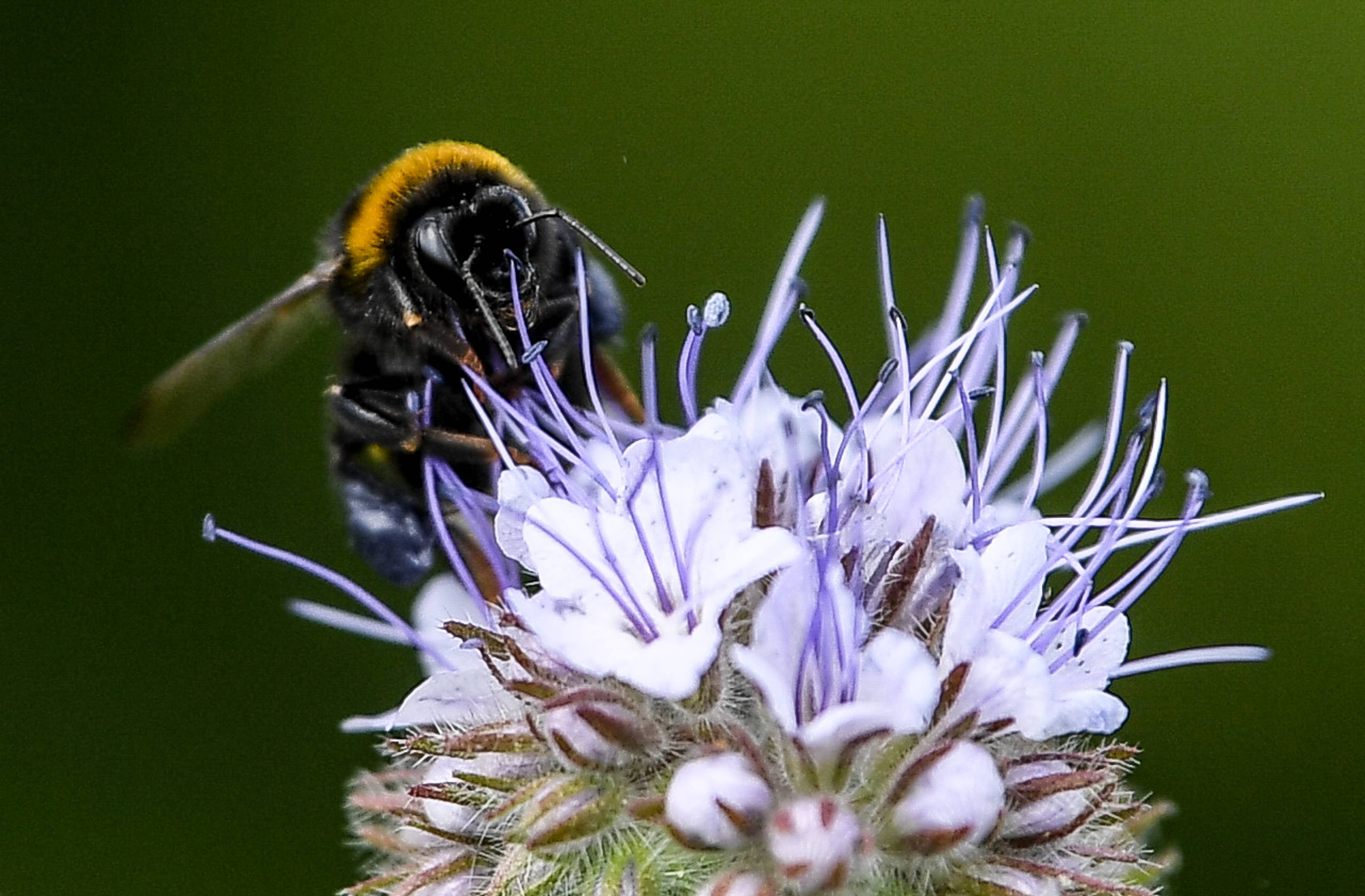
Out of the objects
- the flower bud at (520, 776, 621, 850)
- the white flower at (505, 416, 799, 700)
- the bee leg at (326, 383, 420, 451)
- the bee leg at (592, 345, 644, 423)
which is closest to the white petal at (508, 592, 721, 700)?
the white flower at (505, 416, 799, 700)

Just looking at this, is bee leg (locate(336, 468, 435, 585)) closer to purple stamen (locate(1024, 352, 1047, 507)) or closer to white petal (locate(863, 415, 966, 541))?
white petal (locate(863, 415, 966, 541))

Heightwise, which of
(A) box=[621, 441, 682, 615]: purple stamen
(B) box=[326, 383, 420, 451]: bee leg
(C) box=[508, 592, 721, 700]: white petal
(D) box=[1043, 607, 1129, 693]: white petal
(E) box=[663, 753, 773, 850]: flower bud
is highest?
(B) box=[326, 383, 420, 451]: bee leg

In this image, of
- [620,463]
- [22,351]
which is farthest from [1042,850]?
[22,351]

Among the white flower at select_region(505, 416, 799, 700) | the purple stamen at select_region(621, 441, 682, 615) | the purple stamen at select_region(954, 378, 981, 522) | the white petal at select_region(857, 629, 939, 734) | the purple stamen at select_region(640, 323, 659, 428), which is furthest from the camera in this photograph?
the purple stamen at select_region(640, 323, 659, 428)

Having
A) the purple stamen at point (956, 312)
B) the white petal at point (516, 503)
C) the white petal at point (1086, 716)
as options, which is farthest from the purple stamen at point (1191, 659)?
the white petal at point (516, 503)

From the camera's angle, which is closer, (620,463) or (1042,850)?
(1042,850)

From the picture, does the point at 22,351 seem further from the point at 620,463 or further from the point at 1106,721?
the point at 1106,721
